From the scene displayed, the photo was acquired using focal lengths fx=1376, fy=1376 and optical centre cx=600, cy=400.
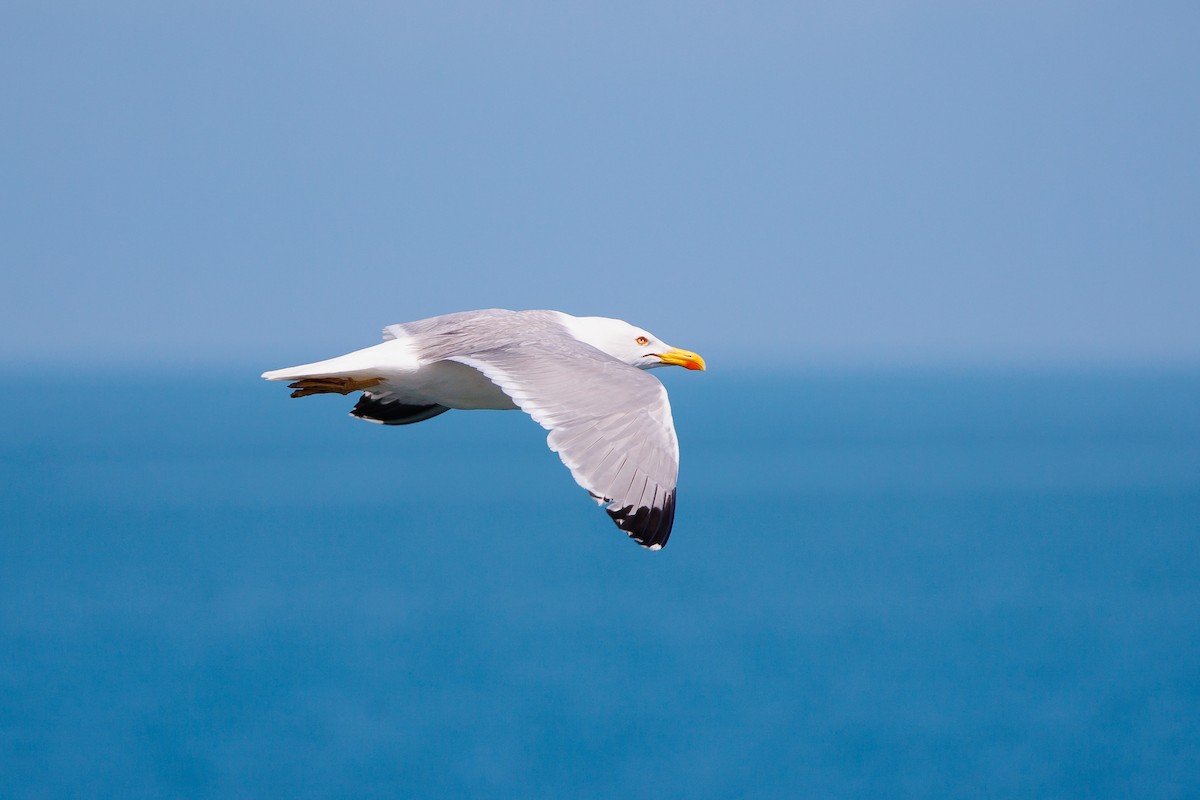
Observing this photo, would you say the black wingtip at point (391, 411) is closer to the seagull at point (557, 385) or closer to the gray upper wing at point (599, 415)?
the seagull at point (557, 385)

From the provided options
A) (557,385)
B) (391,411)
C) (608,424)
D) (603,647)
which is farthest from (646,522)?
(603,647)

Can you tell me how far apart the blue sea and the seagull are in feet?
156

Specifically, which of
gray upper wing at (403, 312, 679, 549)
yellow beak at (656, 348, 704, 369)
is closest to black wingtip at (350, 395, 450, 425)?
gray upper wing at (403, 312, 679, 549)

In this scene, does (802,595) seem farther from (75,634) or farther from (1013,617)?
(75,634)

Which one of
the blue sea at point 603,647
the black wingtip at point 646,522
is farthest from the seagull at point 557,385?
the blue sea at point 603,647

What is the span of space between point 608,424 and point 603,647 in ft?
208

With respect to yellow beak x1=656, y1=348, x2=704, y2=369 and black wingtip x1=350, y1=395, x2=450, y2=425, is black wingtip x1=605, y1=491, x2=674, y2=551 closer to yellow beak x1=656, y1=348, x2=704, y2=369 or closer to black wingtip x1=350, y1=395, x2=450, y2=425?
yellow beak x1=656, y1=348, x2=704, y2=369

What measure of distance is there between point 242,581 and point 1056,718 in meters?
41.3

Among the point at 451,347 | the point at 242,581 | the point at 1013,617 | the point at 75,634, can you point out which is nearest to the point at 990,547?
the point at 1013,617

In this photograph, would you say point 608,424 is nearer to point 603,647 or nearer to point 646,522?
point 646,522

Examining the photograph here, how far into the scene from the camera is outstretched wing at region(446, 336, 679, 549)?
5531 mm

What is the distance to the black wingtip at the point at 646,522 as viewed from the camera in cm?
542

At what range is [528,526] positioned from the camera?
290 feet

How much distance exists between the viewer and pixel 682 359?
7.71m
